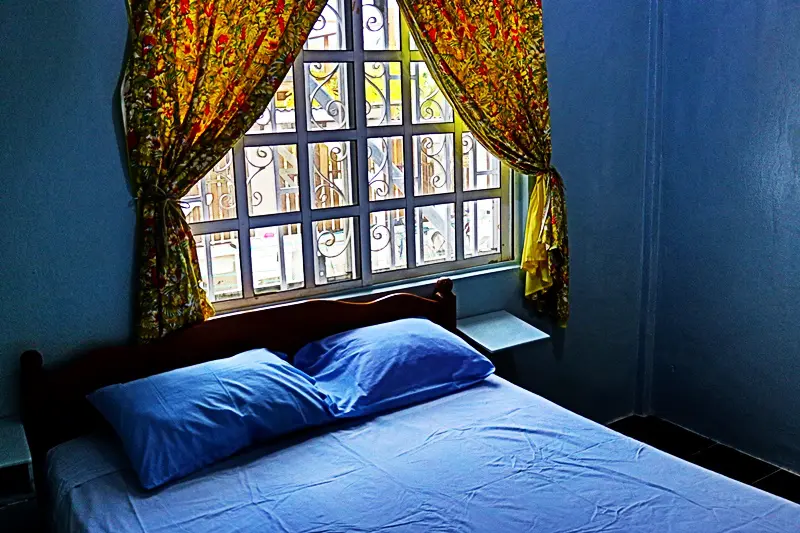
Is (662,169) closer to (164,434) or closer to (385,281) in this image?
(385,281)

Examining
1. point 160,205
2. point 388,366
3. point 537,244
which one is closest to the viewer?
point 160,205

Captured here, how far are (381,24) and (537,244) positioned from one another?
3.86 feet

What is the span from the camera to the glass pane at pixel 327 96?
309 centimetres

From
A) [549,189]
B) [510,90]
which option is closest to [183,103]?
[510,90]

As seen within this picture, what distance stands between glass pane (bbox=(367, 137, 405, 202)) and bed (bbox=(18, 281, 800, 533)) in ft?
2.56

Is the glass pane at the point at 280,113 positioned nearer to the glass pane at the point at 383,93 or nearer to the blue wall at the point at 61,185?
the glass pane at the point at 383,93

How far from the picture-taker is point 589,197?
12.4ft

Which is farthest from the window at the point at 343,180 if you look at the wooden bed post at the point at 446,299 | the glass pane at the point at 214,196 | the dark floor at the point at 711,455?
the dark floor at the point at 711,455

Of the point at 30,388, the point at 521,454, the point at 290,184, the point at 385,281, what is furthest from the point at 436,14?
the point at 30,388

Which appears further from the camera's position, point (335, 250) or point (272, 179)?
point (335, 250)

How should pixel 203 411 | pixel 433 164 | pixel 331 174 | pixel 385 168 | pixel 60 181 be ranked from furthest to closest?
pixel 433 164 < pixel 385 168 < pixel 331 174 < pixel 60 181 < pixel 203 411

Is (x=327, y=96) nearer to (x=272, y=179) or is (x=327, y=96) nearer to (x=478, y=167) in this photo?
(x=272, y=179)

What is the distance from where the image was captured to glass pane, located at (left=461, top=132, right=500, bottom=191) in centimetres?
354

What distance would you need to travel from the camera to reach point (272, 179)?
10.1 feet
